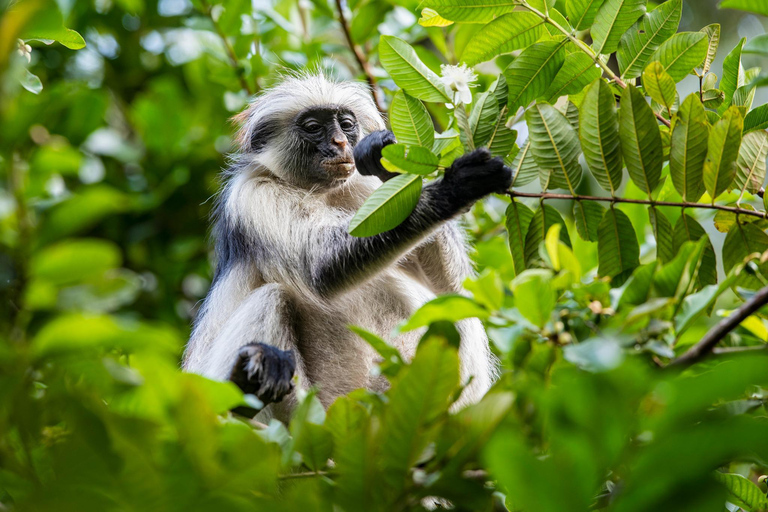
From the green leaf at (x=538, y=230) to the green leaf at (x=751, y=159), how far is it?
69 cm

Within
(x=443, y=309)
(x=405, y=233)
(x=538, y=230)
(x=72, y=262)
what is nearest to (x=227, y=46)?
(x=405, y=233)

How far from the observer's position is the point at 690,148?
8.30 ft

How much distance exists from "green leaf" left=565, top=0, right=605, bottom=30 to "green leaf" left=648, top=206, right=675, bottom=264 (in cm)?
85

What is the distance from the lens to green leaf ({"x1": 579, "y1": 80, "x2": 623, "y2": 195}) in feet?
8.27

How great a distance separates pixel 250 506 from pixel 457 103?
195 centimetres

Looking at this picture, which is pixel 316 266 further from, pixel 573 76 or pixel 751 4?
pixel 751 4

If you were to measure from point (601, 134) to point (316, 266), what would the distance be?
2.17 meters

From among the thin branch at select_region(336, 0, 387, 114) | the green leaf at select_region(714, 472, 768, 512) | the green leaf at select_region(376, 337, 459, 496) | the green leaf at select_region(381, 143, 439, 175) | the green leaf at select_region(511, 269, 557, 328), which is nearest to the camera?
the green leaf at select_region(376, 337, 459, 496)

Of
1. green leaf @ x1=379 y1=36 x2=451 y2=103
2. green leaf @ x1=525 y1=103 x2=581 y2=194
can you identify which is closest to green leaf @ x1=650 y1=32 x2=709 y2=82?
green leaf @ x1=525 y1=103 x2=581 y2=194

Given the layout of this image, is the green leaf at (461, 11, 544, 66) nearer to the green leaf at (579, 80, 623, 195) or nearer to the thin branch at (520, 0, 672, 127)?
the thin branch at (520, 0, 672, 127)

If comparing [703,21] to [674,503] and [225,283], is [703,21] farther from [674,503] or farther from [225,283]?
[674,503]

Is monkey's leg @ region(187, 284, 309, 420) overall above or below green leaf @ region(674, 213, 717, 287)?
below

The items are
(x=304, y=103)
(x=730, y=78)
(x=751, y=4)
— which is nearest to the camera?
(x=751, y=4)

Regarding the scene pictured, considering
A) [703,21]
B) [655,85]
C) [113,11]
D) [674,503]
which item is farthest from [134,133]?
[703,21]
